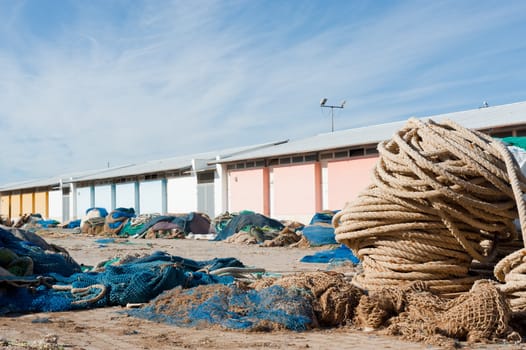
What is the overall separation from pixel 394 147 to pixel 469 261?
1.25m

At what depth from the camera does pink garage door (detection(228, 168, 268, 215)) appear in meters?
27.1

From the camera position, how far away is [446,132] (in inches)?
224

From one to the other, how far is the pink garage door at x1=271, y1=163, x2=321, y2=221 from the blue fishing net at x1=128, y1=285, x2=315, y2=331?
62.3ft

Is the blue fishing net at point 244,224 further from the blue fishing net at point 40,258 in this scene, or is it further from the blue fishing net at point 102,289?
the blue fishing net at point 102,289

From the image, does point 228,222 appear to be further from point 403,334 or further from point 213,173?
point 403,334

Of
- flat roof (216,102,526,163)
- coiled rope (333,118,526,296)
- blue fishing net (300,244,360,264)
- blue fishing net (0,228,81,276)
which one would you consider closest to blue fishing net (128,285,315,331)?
coiled rope (333,118,526,296)

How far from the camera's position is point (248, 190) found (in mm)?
27812

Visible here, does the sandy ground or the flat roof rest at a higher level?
the flat roof

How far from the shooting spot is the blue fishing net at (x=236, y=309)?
509 centimetres

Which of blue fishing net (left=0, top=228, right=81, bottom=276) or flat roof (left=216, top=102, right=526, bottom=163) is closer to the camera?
blue fishing net (left=0, top=228, right=81, bottom=276)

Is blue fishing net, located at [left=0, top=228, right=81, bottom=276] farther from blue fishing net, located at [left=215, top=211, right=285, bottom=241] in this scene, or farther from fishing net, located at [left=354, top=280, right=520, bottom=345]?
blue fishing net, located at [left=215, top=211, right=285, bottom=241]

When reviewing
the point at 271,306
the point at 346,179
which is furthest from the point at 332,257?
the point at 346,179

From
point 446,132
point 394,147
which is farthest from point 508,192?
point 394,147

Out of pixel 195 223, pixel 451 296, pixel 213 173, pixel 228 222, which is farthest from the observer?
pixel 213 173
